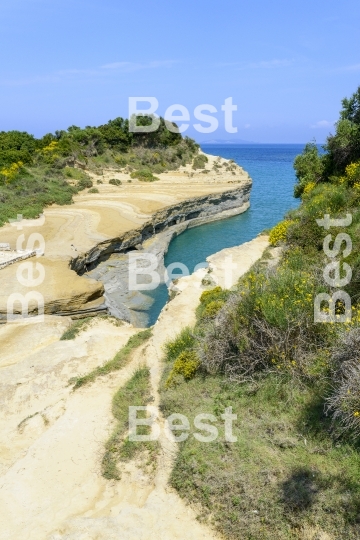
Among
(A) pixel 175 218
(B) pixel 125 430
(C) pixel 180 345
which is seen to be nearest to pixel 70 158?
(A) pixel 175 218

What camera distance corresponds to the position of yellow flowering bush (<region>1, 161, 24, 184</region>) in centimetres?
3718

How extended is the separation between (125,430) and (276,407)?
3.36 m

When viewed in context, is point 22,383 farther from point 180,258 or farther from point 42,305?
point 180,258

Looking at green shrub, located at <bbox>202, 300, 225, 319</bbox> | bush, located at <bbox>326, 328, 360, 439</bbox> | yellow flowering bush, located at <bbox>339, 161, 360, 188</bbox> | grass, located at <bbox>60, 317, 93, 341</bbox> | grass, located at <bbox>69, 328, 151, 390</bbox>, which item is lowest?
grass, located at <bbox>60, 317, 93, 341</bbox>

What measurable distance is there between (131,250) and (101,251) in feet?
10.6

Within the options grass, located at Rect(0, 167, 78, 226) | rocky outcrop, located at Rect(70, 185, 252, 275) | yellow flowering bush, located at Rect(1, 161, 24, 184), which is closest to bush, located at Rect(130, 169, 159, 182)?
rocky outcrop, located at Rect(70, 185, 252, 275)

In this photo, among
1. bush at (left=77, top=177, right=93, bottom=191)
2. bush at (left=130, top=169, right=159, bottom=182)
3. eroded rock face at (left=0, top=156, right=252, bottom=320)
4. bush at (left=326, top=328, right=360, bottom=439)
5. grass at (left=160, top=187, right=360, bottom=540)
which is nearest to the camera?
grass at (left=160, top=187, right=360, bottom=540)

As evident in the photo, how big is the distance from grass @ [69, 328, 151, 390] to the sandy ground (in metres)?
0.28

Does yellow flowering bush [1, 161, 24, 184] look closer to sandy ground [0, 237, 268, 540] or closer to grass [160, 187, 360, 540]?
sandy ground [0, 237, 268, 540]

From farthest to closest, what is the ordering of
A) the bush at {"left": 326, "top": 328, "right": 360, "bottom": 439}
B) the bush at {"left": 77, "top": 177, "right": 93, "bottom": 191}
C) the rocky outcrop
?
the bush at {"left": 77, "top": 177, "right": 93, "bottom": 191}, the rocky outcrop, the bush at {"left": 326, "top": 328, "right": 360, "bottom": 439}

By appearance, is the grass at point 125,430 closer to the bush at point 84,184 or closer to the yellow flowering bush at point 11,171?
the yellow flowering bush at point 11,171

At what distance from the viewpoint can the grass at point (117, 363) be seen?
12.4 meters

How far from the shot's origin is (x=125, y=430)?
377 inches

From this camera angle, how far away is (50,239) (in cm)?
2561
